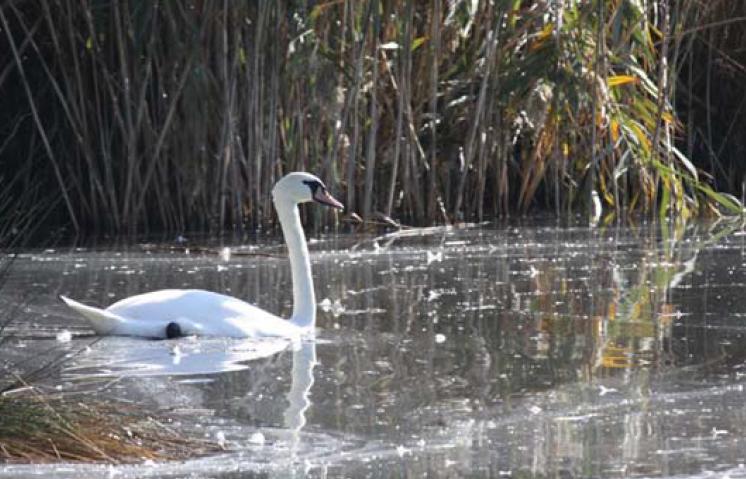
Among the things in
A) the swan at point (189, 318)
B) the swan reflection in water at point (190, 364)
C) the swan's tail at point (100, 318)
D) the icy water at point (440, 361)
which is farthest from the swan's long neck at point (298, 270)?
the swan's tail at point (100, 318)

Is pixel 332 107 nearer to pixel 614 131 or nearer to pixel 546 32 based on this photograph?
pixel 546 32

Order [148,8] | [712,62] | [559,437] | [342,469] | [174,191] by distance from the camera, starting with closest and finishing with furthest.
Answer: [342,469] → [559,437] → [148,8] → [174,191] → [712,62]

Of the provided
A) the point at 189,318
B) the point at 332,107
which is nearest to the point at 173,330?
the point at 189,318

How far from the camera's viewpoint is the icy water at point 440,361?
17.1 ft

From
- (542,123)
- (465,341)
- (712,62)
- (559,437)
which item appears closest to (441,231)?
(542,123)

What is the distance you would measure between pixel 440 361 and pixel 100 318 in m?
1.53

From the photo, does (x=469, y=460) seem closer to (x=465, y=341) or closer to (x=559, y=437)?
(x=559, y=437)

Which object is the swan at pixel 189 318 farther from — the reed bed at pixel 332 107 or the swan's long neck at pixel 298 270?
the reed bed at pixel 332 107

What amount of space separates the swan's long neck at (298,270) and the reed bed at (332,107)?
148 inches

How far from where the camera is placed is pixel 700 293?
9.01 metres

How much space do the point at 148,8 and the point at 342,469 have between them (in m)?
7.69

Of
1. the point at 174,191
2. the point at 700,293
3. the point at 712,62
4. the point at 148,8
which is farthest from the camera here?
the point at 712,62

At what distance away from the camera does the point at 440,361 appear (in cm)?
699

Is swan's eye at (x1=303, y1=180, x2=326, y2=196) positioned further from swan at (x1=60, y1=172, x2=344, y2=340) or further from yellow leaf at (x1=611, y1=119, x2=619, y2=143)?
yellow leaf at (x1=611, y1=119, x2=619, y2=143)
